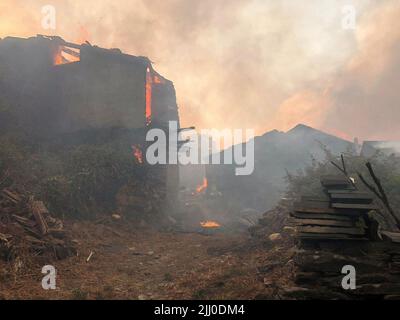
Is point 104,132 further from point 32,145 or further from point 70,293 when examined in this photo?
point 70,293

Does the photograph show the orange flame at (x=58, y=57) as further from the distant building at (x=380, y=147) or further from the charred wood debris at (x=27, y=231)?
the distant building at (x=380, y=147)

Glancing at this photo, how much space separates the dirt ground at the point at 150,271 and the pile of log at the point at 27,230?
0.44 m

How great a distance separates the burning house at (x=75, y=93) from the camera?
2150 centimetres

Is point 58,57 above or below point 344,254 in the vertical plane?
above

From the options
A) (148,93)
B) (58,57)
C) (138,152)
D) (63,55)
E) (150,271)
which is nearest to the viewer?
(150,271)

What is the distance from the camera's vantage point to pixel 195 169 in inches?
1999

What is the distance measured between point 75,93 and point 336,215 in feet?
65.3

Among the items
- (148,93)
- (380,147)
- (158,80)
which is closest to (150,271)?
(148,93)

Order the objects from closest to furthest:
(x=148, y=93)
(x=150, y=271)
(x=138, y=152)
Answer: (x=150, y=271), (x=138, y=152), (x=148, y=93)

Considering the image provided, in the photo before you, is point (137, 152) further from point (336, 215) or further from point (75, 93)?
point (336, 215)

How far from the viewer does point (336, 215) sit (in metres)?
6.57

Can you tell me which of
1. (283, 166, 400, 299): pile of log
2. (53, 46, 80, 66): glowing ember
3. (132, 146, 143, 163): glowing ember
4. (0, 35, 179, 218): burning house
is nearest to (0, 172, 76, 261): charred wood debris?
(283, 166, 400, 299): pile of log

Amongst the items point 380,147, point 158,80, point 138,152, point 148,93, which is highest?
point 158,80
